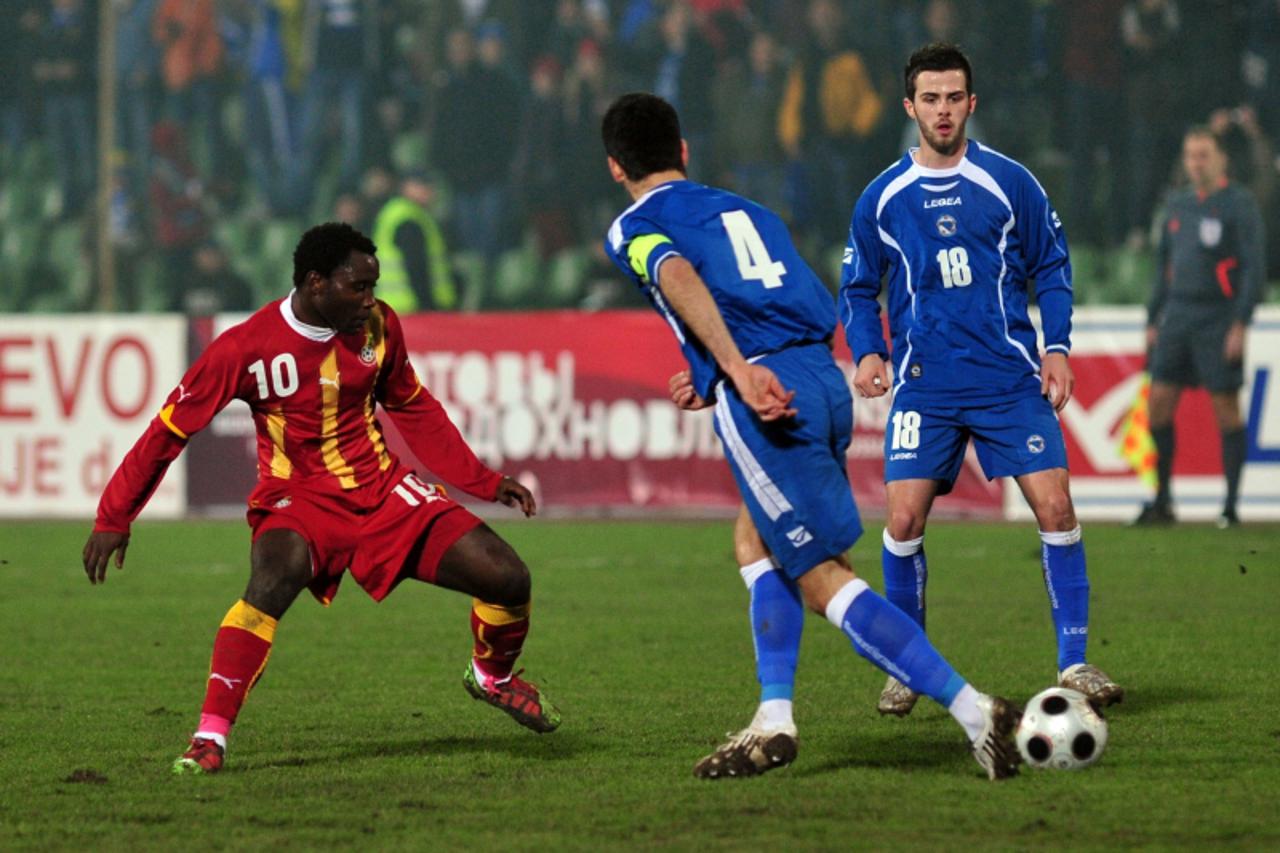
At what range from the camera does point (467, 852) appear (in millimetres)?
4363

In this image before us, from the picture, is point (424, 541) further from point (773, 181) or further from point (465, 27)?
point (465, 27)

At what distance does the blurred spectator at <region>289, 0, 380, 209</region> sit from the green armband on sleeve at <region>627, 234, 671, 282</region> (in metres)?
15.7

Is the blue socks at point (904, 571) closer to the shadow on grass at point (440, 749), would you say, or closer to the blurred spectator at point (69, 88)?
the shadow on grass at point (440, 749)

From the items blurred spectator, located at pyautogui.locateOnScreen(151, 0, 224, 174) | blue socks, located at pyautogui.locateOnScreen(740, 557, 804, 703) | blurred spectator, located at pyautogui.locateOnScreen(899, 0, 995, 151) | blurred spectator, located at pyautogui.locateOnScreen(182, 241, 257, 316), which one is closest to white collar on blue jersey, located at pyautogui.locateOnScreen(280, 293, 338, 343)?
blue socks, located at pyautogui.locateOnScreen(740, 557, 804, 703)

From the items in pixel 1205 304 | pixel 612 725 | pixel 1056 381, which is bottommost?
pixel 612 725

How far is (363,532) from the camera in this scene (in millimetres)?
5809

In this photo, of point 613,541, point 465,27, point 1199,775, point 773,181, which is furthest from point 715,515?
point 1199,775

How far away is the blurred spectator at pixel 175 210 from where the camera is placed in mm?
20219

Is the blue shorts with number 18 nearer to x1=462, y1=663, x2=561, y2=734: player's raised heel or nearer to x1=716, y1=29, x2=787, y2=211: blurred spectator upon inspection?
x1=462, y1=663, x2=561, y2=734: player's raised heel

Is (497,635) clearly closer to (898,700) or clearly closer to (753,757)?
(753,757)

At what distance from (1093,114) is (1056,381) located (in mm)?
13066

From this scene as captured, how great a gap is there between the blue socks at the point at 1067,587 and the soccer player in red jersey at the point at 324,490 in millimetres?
1614

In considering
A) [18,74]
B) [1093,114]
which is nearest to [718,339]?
[1093,114]

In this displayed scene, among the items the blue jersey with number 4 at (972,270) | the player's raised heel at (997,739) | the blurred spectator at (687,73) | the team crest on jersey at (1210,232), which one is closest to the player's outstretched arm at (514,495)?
the blue jersey with number 4 at (972,270)
